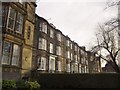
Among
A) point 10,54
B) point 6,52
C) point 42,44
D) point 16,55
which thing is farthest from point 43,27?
point 6,52

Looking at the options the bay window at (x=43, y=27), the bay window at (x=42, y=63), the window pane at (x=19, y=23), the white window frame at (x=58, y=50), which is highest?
the bay window at (x=43, y=27)

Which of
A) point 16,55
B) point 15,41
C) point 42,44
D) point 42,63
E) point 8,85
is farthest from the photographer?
point 42,44

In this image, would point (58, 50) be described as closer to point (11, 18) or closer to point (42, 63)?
point (42, 63)

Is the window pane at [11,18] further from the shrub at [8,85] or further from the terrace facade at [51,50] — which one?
A: the terrace facade at [51,50]

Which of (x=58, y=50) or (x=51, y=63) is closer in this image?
(x=51, y=63)

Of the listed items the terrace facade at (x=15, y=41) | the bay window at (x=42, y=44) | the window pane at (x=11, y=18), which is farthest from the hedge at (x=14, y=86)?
the bay window at (x=42, y=44)

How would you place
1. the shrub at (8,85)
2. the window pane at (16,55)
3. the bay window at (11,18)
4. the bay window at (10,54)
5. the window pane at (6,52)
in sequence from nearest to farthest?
the shrub at (8,85)
the window pane at (6,52)
the bay window at (10,54)
the bay window at (11,18)
the window pane at (16,55)

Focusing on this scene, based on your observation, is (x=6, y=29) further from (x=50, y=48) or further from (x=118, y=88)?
(x=50, y=48)

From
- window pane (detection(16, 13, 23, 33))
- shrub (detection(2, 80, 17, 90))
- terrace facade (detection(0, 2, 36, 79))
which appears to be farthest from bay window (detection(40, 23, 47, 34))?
shrub (detection(2, 80, 17, 90))

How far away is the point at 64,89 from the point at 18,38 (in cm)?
1008

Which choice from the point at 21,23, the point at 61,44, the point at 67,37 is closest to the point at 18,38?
the point at 21,23

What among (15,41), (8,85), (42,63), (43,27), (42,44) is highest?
(43,27)

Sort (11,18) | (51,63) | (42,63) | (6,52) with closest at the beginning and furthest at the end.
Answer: (6,52), (11,18), (42,63), (51,63)

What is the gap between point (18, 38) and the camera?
76.0 ft
